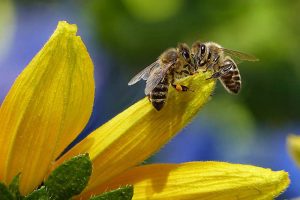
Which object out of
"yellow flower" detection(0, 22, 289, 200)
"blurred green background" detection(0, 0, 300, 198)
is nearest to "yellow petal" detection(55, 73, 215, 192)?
"yellow flower" detection(0, 22, 289, 200)

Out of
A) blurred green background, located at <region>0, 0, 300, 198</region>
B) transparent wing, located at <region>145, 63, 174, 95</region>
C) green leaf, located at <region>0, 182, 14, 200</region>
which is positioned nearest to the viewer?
green leaf, located at <region>0, 182, 14, 200</region>

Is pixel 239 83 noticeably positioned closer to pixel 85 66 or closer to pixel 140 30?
pixel 85 66

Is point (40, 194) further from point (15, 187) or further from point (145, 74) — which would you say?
point (145, 74)

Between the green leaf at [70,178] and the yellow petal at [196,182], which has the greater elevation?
the green leaf at [70,178]

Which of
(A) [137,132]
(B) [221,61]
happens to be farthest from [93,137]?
(B) [221,61]

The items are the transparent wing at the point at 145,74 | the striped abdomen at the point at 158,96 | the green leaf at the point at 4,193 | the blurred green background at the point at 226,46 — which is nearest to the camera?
the green leaf at the point at 4,193

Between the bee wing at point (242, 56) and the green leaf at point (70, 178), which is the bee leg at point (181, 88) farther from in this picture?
the bee wing at point (242, 56)

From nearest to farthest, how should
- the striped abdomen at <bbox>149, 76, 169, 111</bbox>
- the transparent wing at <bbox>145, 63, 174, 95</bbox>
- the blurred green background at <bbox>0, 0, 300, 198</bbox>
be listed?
the striped abdomen at <bbox>149, 76, 169, 111</bbox> → the transparent wing at <bbox>145, 63, 174, 95</bbox> → the blurred green background at <bbox>0, 0, 300, 198</bbox>

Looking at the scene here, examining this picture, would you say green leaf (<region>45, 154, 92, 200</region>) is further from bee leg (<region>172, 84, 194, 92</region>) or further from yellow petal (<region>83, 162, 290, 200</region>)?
bee leg (<region>172, 84, 194, 92</region>)

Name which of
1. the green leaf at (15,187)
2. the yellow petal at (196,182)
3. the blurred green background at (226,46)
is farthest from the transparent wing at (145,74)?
the blurred green background at (226,46)
